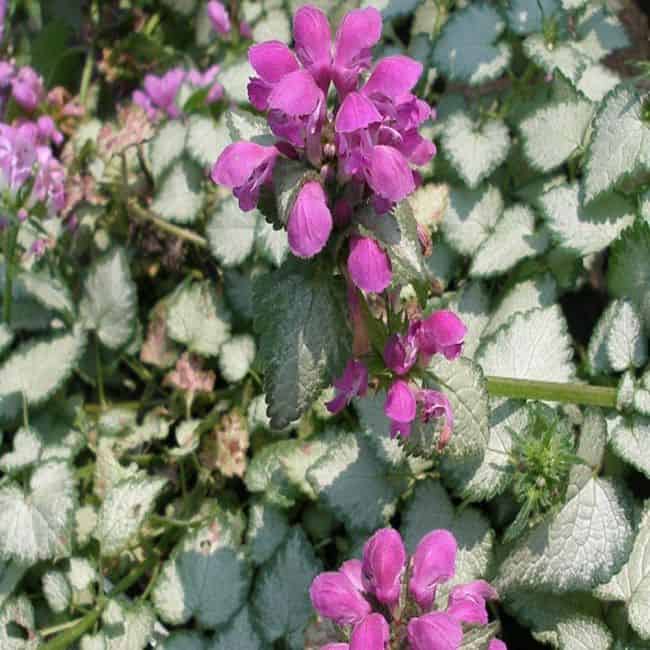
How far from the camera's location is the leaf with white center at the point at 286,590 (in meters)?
1.68

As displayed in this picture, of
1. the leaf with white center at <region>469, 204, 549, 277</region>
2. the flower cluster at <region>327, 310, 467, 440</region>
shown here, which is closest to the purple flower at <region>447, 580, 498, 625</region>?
the flower cluster at <region>327, 310, 467, 440</region>

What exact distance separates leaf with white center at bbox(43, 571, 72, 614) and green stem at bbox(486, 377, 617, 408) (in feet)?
3.15

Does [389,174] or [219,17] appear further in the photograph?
[219,17]

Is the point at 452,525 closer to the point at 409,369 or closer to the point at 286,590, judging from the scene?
the point at 286,590

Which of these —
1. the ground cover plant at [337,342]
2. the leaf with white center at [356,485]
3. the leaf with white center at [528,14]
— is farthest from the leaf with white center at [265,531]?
the leaf with white center at [528,14]

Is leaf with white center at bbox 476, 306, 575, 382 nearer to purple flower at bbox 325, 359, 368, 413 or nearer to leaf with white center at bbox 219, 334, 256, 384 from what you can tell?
purple flower at bbox 325, 359, 368, 413

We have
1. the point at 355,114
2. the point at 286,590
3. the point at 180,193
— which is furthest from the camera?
the point at 180,193

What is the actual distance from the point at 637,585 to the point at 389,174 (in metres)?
0.97

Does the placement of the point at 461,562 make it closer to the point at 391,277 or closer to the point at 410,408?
the point at 410,408

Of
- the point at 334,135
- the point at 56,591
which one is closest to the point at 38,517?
the point at 56,591

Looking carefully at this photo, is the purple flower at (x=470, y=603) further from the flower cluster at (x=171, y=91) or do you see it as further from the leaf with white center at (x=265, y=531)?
the flower cluster at (x=171, y=91)

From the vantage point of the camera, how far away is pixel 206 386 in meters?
2.09

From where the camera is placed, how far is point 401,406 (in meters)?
1.32

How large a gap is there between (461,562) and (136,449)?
865mm
